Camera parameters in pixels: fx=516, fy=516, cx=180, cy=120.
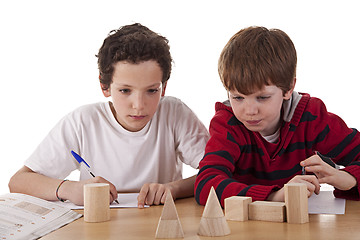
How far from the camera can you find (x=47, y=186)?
59.2 inches

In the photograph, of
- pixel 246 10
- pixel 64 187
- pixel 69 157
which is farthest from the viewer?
pixel 246 10

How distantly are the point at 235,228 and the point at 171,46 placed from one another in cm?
180

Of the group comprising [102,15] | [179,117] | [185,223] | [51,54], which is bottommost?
[185,223]

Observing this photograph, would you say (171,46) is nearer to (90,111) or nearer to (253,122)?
(90,111)

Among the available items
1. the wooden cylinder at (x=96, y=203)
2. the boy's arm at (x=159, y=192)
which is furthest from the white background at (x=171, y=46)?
the wooden cylinder at (x=96, y=203)

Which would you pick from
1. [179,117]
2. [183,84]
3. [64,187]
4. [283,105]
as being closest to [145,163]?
[179,117]

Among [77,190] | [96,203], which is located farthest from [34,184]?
[96,203]

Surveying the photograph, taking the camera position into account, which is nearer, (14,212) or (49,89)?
(14,212)

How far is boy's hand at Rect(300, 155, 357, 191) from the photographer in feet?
4.12

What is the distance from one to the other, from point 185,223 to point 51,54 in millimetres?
1913

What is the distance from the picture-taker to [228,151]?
4.75 feet

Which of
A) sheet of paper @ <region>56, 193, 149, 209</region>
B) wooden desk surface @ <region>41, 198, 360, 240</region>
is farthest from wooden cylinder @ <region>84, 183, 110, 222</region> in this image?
sheet of paper @ <region>56, 193, 149, 209</region>

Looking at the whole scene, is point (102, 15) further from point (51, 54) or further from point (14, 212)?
point (14, 212)

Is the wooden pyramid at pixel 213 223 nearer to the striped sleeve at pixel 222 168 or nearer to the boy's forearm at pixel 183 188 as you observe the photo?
the striped sleeve at pixel 222 168
